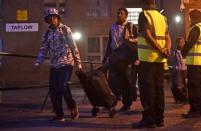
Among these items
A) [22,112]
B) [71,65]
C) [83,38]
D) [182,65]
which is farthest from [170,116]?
[83,38]

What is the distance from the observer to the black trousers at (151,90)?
802 centimetres

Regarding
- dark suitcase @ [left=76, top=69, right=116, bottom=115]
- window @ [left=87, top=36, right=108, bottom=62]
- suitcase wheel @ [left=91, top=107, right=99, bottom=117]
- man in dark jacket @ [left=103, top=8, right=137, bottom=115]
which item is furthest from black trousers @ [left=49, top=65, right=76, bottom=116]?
window @ [left=87, top=36, right=108, bottom=62]

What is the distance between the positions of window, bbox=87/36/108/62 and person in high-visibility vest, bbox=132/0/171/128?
2351 cm

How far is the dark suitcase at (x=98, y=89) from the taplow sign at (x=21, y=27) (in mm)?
22091

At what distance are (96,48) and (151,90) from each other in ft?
78.4

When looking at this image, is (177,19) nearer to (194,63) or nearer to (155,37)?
(194,63)

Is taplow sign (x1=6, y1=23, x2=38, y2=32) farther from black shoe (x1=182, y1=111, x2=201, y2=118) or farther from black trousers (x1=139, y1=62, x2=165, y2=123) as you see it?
black trousers (x1=139, y1=62, x2=165, y2=123)

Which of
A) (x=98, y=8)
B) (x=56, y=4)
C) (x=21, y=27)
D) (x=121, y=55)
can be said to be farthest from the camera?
(x=98, y=8)

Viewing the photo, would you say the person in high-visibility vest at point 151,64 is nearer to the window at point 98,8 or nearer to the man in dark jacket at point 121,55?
the man in dark jacket at point 121,55

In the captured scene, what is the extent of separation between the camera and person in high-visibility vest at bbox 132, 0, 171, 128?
8.01m

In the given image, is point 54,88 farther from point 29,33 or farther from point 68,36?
point 29,33

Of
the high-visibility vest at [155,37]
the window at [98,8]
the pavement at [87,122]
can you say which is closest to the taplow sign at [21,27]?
the window at [98,8]

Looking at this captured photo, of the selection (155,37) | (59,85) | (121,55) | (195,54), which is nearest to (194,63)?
(195,54)

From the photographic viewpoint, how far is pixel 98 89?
373 inches
